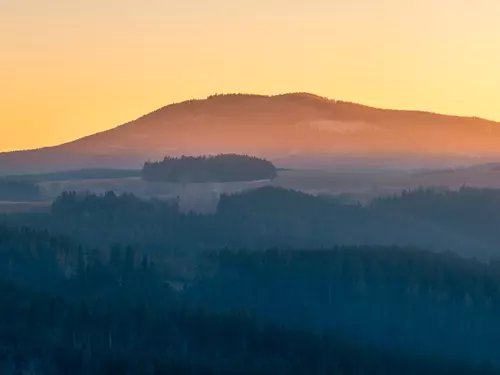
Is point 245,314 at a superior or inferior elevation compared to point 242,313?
inferior

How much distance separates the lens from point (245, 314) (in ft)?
461

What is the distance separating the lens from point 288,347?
373 feet

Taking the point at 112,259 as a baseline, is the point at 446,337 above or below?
below

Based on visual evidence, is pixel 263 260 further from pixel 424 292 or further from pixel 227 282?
pixel 424 292

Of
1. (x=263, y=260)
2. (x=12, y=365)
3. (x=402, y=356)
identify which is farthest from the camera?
(x=263, y=260)

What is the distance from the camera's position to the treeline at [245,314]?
98.6 meters

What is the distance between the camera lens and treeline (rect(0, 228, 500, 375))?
323 feet

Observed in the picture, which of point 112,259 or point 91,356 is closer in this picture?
point 91,356

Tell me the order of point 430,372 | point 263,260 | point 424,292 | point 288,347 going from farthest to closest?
1. point 263,260
2. point 424,292
3. point 430,372
4. point 288,347

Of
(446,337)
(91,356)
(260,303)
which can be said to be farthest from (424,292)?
(91,356)

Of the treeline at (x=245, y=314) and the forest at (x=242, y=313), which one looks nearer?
the treeline at (x=245, y=314)

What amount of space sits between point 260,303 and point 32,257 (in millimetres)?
33881

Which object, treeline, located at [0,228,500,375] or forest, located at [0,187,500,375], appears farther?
forest, located at [0,187,500,375]

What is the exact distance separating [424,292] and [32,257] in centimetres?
6055
